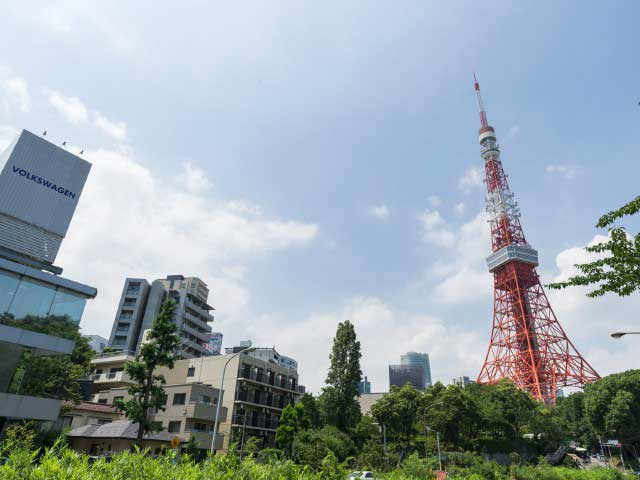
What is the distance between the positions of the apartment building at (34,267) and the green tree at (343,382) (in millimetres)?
27483

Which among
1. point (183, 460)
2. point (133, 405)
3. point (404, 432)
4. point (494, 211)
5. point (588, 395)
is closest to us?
point (183, 460)

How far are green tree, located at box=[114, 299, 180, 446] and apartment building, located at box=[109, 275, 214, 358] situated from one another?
151 ft

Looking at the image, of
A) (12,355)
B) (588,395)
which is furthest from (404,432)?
(12,355)

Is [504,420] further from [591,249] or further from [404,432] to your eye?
[591,249]

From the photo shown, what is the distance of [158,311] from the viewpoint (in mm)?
73625

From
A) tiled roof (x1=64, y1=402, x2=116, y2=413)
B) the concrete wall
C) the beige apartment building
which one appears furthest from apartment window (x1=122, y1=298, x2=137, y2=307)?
the concrete wall

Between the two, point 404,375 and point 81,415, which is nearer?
point 81,415

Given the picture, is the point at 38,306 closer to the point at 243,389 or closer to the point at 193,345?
the point at 243,389

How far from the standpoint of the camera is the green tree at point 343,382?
42562 millimetres

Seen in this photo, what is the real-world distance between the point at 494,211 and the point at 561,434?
4887cm

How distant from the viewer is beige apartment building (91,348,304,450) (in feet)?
123

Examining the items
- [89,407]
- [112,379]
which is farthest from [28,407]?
[112,379]

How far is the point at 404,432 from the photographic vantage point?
47906mm

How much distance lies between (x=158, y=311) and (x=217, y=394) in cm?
3748
